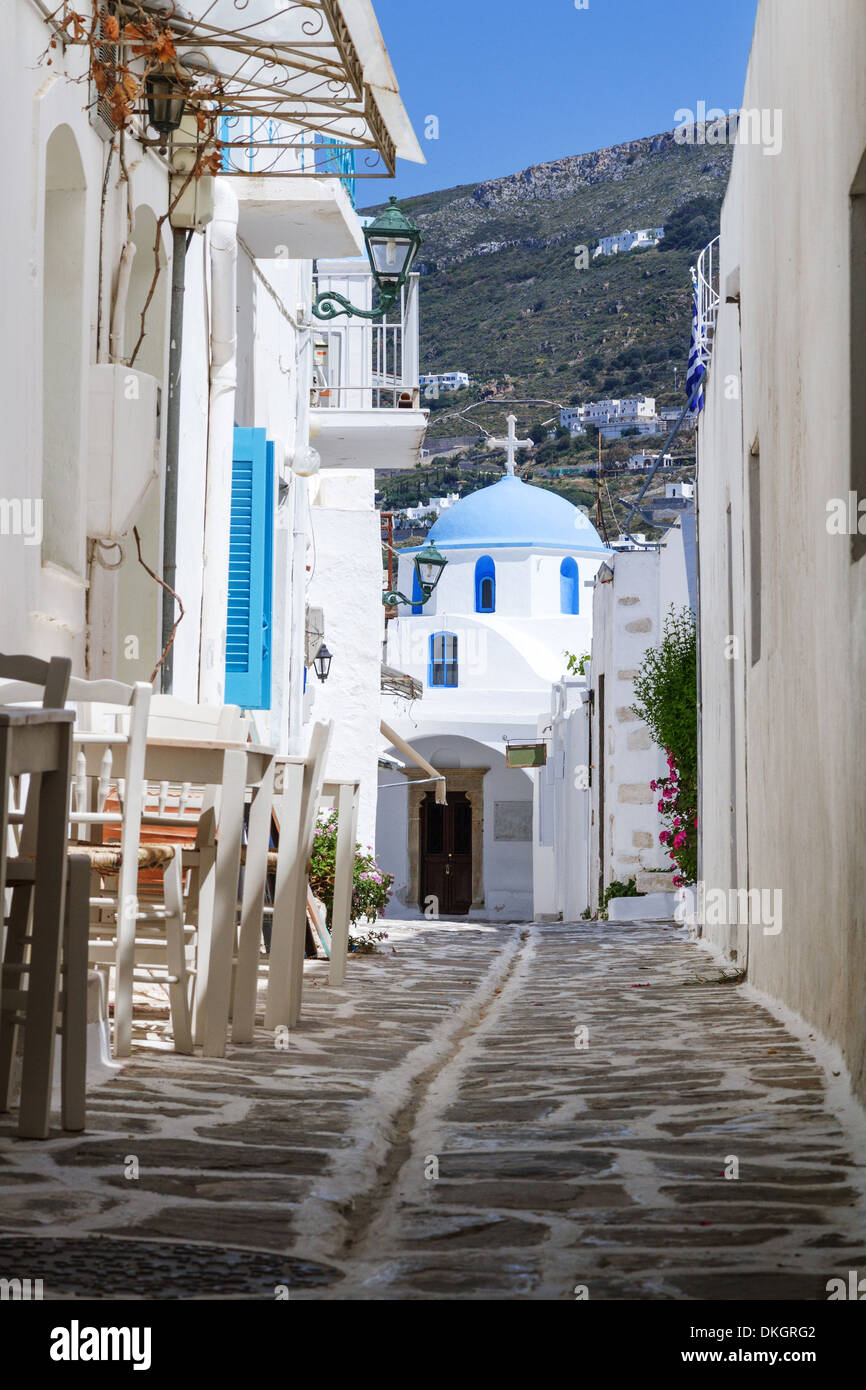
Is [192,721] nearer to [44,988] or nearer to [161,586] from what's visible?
[161,586]

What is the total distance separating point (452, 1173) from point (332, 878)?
7.20m

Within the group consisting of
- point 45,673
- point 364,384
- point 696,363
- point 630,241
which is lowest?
point 45,673

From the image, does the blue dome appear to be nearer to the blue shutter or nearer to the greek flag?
the greek flag

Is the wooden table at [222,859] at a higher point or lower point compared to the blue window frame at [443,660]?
lower

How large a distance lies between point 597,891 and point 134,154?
11497 mm

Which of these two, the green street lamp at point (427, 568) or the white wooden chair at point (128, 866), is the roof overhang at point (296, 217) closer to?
the white wooden chair at point (128, 866)

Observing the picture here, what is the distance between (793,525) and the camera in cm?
541

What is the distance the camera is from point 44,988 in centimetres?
312

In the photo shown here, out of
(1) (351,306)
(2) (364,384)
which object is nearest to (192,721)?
(1) (351,306)

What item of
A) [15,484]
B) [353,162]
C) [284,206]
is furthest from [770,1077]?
[353,162]

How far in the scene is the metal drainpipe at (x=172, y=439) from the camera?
8008mm

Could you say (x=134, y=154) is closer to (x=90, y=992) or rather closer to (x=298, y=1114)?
(x=90, y=992)

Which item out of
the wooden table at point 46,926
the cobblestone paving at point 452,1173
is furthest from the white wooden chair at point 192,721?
the wooden table at point 46,926

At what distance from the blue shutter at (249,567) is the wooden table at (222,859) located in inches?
210
